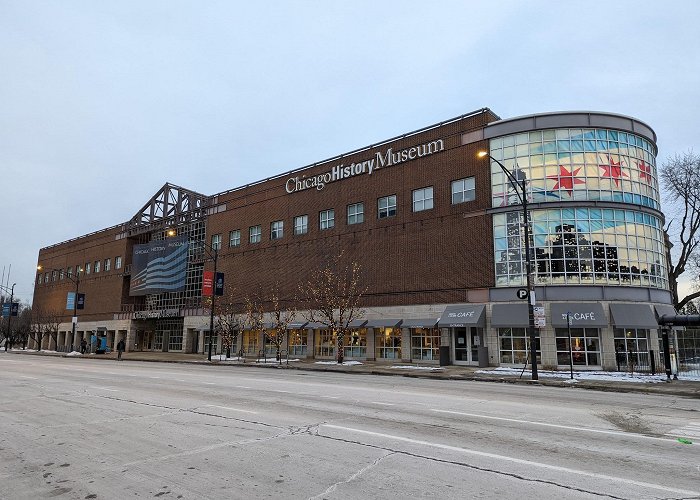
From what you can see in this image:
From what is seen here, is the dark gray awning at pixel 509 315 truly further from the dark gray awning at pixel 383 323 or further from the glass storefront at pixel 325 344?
the glass storefront at pixel 325 344

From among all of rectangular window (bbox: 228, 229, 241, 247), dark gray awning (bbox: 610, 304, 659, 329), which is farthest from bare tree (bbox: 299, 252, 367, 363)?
dark gray awning (bbox: 610, 304, 659, 329)

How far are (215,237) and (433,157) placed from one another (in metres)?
28.2

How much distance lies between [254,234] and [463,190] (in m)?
23.4

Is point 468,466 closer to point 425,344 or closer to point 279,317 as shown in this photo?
point 425,344

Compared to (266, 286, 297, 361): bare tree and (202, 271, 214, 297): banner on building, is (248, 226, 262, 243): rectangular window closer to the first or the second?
(266, 286, 297, 361): bare tree

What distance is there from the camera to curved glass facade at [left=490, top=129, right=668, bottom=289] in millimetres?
30000

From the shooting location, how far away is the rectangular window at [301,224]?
44531 millimetres

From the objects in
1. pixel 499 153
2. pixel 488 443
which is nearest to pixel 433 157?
pixel 499 153

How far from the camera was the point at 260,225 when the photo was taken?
161ft

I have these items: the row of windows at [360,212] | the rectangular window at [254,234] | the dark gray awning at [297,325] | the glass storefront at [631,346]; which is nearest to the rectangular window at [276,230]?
the row of windows at [360,212]

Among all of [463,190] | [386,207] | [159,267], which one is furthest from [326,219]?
[159,267]

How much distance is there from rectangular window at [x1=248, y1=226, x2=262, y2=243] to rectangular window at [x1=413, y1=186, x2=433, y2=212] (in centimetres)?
1840

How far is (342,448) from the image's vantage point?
751 cm

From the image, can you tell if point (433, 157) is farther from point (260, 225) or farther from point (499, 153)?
point (260, 225)
